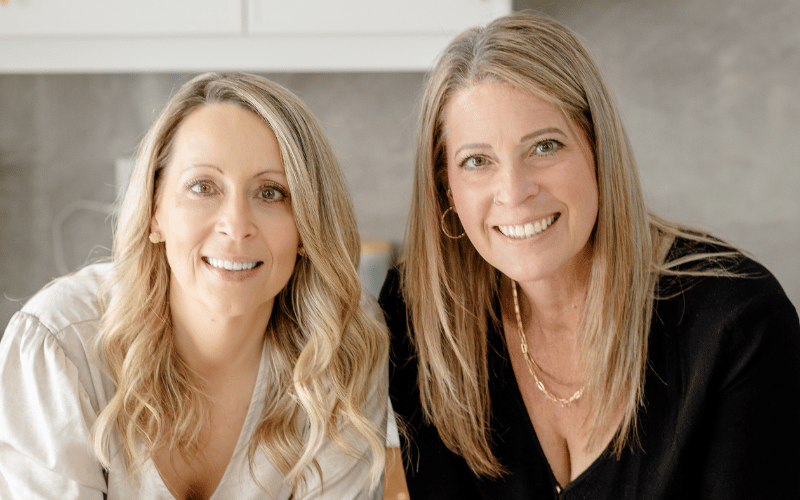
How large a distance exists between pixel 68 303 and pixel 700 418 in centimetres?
104

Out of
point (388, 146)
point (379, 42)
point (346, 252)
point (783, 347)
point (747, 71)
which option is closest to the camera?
point (783, 347)

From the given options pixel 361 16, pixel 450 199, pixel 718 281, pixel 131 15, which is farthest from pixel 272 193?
pixel 131 15

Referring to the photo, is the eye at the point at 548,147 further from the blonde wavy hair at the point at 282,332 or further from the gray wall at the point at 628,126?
the gray wall at the point at 628,126

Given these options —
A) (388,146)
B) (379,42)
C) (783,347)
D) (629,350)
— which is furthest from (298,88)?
(783,347)

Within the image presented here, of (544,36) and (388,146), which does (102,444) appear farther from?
(388,146)

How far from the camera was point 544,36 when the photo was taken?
1062 millimetres

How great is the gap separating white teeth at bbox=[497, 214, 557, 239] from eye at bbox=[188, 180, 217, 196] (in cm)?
48

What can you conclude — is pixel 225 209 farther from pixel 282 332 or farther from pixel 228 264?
pixel 282 332

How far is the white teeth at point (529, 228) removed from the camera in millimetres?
1074

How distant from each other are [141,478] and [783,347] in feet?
3.40

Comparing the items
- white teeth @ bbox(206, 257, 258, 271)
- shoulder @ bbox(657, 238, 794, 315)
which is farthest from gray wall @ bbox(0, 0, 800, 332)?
white teeth @ bbox(206, 257, 258, 271)

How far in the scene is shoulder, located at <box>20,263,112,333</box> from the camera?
108cm

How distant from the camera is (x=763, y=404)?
1.02 metres

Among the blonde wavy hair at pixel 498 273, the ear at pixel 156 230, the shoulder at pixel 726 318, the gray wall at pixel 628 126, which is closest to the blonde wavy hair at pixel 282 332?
the ear at pixel 156 230
